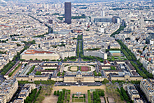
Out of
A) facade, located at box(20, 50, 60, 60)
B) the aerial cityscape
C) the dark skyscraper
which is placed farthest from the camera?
the dark skyscraper

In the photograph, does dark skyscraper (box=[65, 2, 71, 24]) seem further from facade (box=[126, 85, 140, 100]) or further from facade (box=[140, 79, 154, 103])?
facade (box=[126, 85, 140, 100])

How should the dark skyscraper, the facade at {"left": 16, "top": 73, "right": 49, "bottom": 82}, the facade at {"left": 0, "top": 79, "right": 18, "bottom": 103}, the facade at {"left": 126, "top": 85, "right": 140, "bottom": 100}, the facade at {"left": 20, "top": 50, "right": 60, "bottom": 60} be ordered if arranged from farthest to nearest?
the dark skyscraper
the facade at {"left": 20, "top": 50, "right": 60, "bottom": 60}
the facade at {"left": 16, "top": 73, "right": 49, "bottom": 82}
the facade at {"left": 126, "top": 85, "right": 140, "bottom": 100}
the facade at {"left": 0, "top": 79, "right": 18, "bottom": 103}

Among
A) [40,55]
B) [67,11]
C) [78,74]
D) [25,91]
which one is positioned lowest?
[25,91]

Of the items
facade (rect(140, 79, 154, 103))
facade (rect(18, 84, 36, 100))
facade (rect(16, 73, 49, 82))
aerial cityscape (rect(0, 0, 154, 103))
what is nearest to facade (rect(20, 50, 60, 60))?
aerial cityscape (rect(0, 0, 154, 103))

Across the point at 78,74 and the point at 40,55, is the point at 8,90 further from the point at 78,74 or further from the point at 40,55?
the point at 40,55

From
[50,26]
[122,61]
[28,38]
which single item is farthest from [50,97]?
[50,26]

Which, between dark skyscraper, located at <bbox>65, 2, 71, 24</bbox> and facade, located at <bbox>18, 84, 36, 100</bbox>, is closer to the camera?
facade, located at <bbox>18, 84, 36, 100</bbox>

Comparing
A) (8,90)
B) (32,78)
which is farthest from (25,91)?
(32,78)

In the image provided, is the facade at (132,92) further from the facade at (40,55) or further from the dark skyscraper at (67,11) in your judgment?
the dark skyscraper at (67,11)
